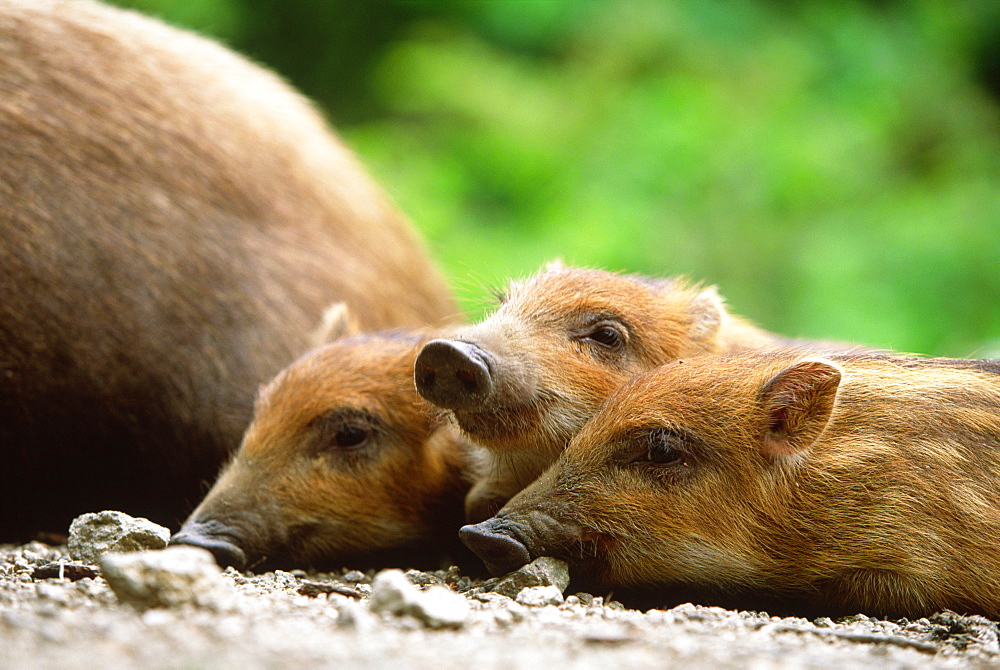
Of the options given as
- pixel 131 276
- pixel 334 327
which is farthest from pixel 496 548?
pixel 131 276

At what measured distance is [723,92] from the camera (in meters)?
7.79

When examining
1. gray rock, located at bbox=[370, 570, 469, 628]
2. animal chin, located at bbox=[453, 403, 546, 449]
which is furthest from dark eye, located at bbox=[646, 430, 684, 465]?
gray rock, located at bbox=[370, 570, 469, 628]

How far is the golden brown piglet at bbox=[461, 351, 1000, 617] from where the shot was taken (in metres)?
2.41

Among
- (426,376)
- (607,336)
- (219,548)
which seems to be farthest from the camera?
(607,336)

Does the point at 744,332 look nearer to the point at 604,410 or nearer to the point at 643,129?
the point at 604,410

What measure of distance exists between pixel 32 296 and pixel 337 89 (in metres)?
6.25

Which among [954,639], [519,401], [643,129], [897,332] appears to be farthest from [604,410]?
[643,129]

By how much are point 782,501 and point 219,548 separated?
1291 millimetres

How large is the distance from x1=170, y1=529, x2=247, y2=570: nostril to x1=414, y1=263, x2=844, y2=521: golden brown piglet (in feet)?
1.86

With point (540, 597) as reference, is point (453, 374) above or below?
above

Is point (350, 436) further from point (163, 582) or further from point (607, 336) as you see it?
point (163, 582)

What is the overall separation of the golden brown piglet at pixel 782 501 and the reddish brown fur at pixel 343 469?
56cm

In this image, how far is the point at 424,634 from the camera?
5.98 feet

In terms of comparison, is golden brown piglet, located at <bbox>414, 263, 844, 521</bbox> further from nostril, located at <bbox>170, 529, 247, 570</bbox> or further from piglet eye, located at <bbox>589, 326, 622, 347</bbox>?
nostril, located at <bbox>170, 529, 247, 570</bbox>
